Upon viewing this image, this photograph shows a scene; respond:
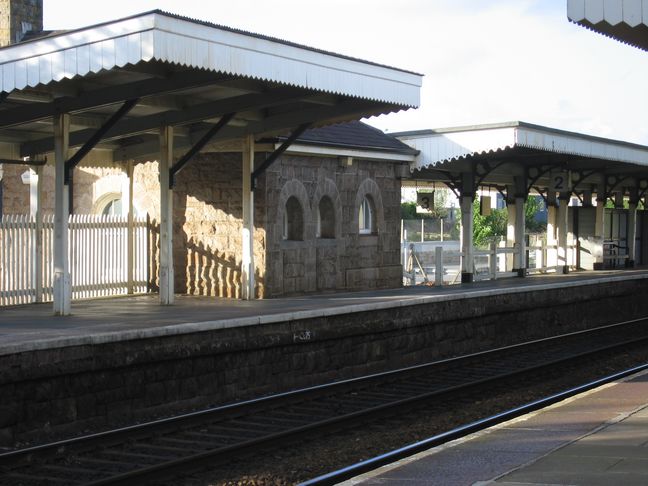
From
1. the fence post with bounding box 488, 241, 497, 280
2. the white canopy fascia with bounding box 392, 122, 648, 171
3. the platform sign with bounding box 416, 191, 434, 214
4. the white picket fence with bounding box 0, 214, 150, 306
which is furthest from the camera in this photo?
the fence post with bounding box 488, 241, 497, 280

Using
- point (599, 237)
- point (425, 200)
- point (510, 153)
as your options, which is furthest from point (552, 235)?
point (425, 200)

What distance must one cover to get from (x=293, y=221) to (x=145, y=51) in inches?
299

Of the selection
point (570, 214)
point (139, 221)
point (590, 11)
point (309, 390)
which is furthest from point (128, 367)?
point (570, 214)

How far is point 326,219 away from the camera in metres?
19.0

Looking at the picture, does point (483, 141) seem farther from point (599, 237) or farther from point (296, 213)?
point (599, 237)

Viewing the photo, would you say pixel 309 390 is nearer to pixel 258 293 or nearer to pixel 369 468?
pixel 369 468

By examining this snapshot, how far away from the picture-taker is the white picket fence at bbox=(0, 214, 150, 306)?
587 inches

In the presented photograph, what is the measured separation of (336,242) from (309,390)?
24.6 feet

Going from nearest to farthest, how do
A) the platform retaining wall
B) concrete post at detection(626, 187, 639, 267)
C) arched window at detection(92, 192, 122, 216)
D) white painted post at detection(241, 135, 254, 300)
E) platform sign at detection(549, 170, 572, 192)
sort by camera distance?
the platform retaining wall
white painted post at detection(241, 135, 254, 300)
arched window at detection(92, 192, 122, 216)
platform sign at detection(549, 170, 572, 192)
concrete post at detection(626, 187, 639, 267)

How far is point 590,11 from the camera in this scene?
24.5ft

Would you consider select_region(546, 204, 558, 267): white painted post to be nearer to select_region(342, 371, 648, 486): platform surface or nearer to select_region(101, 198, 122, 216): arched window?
select_region(101, 198, 122, 216): arched window

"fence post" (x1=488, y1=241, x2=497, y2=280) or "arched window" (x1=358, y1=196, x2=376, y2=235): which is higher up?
"arched window" (x1=358, y1=196, x2=376, y2=235)

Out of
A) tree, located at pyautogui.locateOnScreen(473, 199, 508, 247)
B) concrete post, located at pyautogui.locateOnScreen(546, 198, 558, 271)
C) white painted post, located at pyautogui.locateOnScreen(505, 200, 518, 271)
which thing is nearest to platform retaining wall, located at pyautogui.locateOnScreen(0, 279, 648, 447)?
white painted post, located at pyautogui.locateOnScreen(505, 200, 518, 271)

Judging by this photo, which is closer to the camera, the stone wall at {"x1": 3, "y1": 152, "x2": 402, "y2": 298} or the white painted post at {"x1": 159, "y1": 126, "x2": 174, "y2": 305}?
the white painted post at {"x1": 159, "y1": 126, "x2": 174, "y2": 305}
